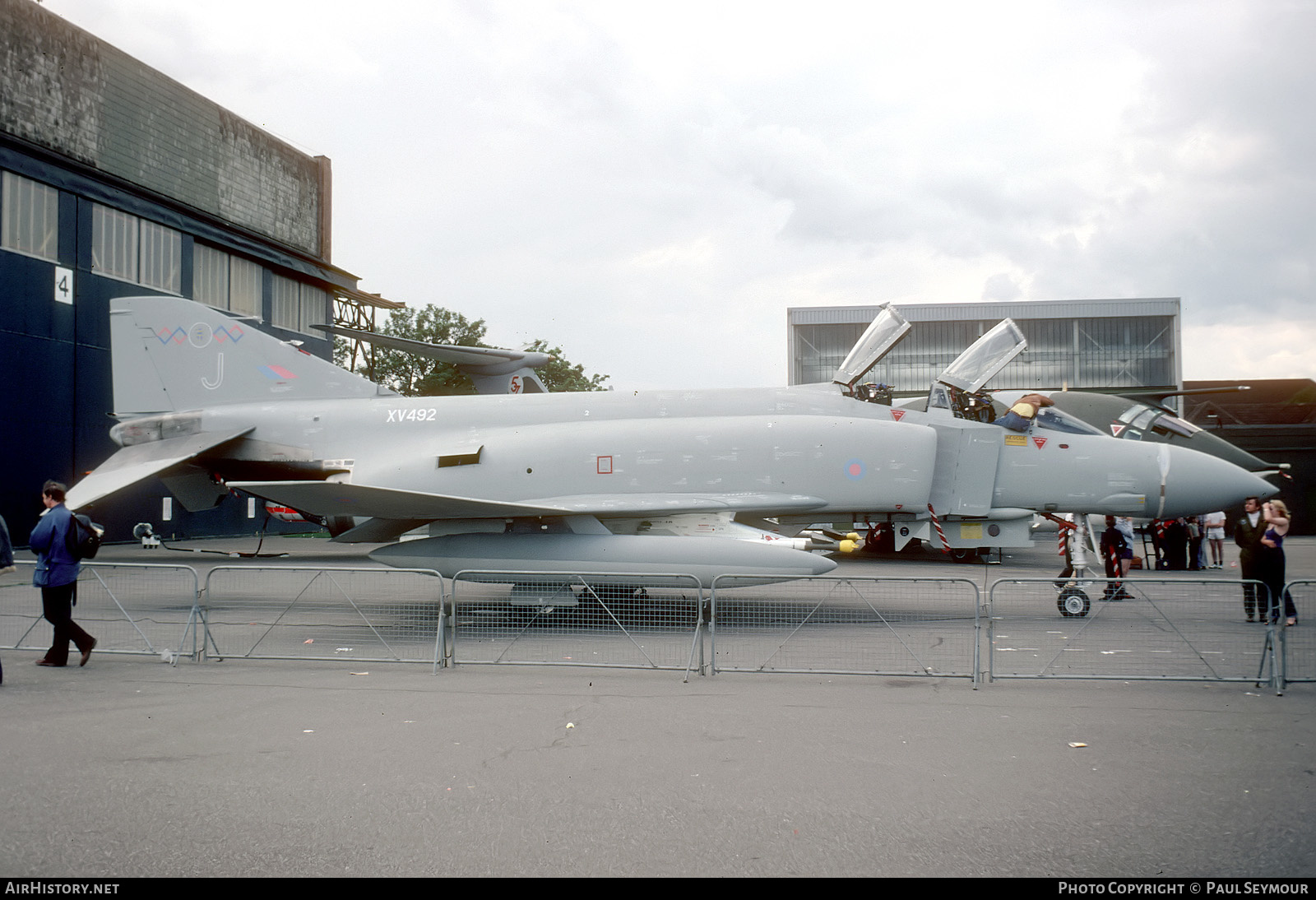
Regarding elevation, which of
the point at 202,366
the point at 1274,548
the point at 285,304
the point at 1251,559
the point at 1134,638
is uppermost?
the point at 285,304

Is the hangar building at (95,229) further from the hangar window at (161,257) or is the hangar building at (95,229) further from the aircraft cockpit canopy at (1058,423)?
the aircraft cockpit canopy at (1058,423)

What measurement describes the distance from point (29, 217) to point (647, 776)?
869 inches

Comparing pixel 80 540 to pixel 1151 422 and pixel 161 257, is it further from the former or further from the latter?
pixel 161 257

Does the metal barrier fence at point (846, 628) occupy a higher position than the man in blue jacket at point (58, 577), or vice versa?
the man in blue jacket at point (58, 577)

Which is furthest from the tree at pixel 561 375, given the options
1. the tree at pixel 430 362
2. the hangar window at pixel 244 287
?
the hangar window at pixel 244 287

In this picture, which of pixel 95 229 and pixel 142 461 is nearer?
pixel 142 461

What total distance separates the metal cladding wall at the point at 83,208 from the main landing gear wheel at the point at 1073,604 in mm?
17527

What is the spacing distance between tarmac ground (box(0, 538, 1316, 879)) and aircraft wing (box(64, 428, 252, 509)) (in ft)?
15.9

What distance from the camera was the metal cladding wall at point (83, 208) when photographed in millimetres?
19484

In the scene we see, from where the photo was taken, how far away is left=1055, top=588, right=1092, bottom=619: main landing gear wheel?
370 inches

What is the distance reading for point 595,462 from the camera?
414 inches

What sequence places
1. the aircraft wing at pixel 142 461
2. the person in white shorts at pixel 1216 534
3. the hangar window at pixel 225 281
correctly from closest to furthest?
the aircraft wing at pixel 142 461 → the person in white shorts at pixel 1216 534 → the hangar window at pixel 225 281

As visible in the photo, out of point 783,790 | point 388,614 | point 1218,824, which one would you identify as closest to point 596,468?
point 388,614

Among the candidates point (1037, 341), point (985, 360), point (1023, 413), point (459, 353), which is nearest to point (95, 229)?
point (459, 353)
